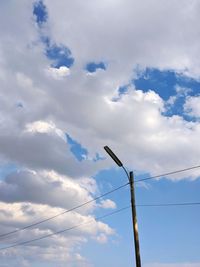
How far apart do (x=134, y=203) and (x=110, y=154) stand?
307 cm

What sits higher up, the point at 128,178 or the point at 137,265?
the point at 128,178

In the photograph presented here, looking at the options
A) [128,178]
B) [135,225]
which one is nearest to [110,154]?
[128,178]

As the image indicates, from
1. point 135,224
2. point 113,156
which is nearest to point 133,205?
point 135,224

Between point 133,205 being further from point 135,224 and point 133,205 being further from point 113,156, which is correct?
point 113,156

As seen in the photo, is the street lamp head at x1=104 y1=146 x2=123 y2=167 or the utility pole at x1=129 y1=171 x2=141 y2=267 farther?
the street lamp head at x1=104 y1=146 x2=123 y2=167

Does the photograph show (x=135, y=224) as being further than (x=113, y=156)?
No

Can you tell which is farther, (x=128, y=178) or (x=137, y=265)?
(x=128, y=178)

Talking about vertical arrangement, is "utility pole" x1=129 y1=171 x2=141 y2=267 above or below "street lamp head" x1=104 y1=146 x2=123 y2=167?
below

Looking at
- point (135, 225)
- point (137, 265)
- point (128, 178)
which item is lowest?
point (137, 265)

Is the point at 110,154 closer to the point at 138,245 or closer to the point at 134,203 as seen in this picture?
the point at 134,203

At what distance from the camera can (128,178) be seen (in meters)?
29.0

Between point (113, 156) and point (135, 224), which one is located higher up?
point (113, 156)

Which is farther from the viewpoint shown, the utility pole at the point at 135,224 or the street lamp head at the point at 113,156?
the street lamp head at the point at 113,156

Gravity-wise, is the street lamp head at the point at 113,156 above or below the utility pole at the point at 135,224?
above
